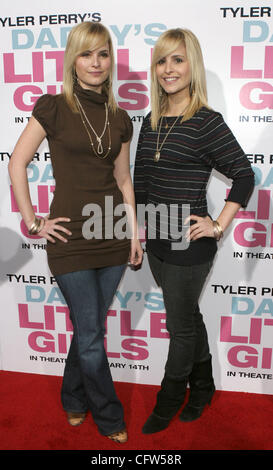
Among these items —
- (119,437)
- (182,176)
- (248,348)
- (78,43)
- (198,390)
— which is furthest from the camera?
(248,348)

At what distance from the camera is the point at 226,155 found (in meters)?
1.74

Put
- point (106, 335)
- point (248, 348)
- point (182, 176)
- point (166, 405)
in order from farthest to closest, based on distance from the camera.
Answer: point (106, 335) < point (248, 348) < point (166, 405) < point (182, 176)

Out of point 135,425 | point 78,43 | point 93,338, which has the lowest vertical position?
point 135,425

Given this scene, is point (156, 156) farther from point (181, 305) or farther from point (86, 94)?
point (181, 305)

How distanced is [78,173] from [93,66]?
1.41 ft

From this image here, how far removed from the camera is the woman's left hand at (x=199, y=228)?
5.82 ft

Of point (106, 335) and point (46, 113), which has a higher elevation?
point (46, 113)

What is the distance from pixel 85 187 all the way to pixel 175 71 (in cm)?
60

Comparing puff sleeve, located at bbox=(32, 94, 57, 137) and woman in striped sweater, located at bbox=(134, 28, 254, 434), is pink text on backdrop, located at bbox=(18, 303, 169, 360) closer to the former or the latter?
woman in striped sweater, located at bbox=(134, 28, 254, 434)

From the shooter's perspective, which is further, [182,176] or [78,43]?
[182,176]

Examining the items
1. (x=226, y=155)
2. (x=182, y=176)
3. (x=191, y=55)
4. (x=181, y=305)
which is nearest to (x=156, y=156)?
(x=182, y=176)

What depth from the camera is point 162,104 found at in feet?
6.24
